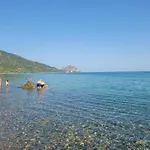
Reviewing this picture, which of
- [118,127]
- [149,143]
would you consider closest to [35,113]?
[118,127]

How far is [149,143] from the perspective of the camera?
82.7 ft

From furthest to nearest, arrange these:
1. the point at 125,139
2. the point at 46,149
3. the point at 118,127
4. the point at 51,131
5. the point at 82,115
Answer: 1. the point at 82,115
2. the point at 118,127
3. the point at 51,131
4. the point at 125,139
5. the point at 46,149

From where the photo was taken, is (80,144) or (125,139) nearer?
(80,144)

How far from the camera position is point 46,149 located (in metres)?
23.3

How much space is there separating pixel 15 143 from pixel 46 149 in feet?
12.6

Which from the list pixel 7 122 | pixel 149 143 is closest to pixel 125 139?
pixel 149 143

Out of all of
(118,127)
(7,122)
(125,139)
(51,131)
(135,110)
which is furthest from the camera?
(135,110)

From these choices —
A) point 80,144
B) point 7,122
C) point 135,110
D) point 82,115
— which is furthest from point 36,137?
point 135,110

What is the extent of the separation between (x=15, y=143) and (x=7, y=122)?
959 cm

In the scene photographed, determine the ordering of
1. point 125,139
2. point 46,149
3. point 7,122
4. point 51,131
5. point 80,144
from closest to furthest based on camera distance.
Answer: point 46,149 → point 80,144 → point 125,139 → point 51,131 → point 7,122

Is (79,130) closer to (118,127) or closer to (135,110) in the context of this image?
(118,127)

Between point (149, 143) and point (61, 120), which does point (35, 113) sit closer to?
point (61, 120)

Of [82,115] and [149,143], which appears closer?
[149,143]

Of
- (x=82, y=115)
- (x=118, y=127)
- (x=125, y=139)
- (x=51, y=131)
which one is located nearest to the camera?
(x=125, y=139)
